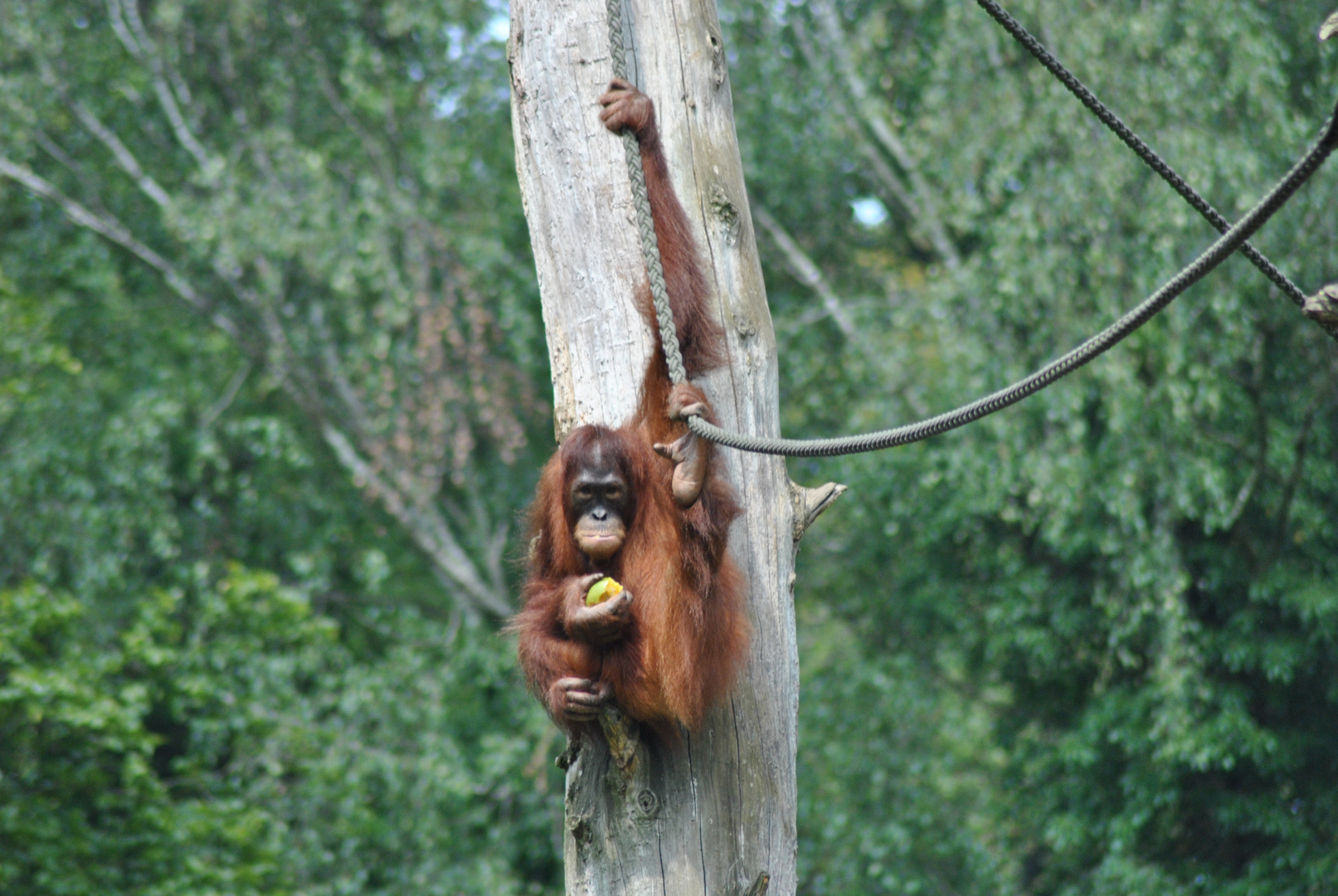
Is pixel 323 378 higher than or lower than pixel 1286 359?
higher

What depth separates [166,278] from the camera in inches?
492

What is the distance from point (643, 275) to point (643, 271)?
0.04ft

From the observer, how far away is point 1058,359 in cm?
309

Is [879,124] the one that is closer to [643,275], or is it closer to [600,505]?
[643,275]

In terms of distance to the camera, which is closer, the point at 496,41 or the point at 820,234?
the point at 496,41

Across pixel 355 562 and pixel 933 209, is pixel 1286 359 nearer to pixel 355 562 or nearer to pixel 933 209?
pixel 933 209

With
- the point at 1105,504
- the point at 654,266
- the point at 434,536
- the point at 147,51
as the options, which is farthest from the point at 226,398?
the point at 654,266

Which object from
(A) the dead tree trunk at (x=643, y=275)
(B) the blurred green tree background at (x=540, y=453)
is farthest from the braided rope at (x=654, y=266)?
(B) the blurred green tree background at (x=540, y=453)

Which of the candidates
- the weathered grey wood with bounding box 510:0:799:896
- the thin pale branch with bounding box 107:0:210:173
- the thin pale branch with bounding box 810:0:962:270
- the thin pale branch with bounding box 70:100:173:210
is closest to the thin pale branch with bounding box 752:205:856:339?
the thin pale branch with bounding box 810:0:962:270

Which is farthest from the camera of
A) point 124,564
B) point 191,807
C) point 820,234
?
point 820,234

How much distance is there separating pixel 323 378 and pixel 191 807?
5004 mm

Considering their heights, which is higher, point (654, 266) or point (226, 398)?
point (226, 398)

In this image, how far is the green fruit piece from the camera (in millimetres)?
3596

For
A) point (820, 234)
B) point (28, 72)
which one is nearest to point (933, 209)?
point (820, 234)
